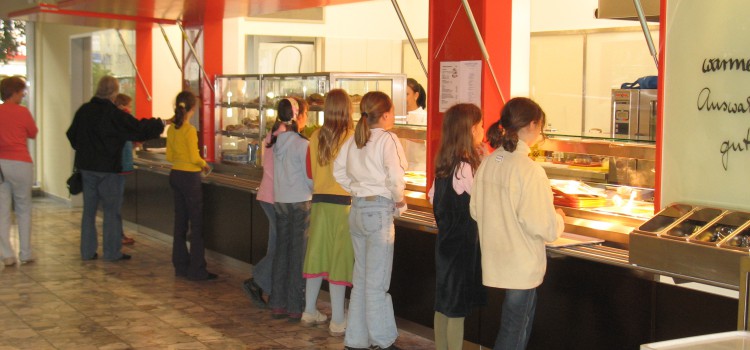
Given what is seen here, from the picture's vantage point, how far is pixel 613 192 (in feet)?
16.9

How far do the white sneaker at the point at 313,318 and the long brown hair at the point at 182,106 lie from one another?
2.10 m

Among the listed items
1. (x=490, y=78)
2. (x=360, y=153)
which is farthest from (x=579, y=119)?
(x=360, y=153)

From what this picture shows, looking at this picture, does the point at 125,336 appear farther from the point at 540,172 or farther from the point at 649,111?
the point at 649,111

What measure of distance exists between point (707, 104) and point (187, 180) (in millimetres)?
4498

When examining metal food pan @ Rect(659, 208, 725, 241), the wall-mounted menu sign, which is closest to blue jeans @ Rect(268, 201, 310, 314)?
the wall-mounted menu sign

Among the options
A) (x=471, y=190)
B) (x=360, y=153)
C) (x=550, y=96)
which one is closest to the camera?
(x=471, y=190)

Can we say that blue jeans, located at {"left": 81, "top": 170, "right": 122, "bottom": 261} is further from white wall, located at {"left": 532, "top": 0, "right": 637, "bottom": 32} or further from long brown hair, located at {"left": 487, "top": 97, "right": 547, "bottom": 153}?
long brown hair, located at {"left": 487, "top": 97, "right": 547, "bottom": 153}

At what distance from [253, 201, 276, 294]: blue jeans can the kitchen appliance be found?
8.50 ft

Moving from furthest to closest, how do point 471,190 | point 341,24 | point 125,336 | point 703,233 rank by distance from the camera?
point 341,24 → point 125,336 → point 471,190 → point 703,233

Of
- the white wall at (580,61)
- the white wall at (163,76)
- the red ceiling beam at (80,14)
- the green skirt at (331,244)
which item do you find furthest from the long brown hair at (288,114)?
the white wall at (163,76)

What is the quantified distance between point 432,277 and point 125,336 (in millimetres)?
1988

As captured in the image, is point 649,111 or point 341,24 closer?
point 649,111

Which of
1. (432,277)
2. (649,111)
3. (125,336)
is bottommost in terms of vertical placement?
(125,336)

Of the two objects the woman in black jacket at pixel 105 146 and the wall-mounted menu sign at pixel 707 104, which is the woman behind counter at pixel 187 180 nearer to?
the woman in black jacket at pixel 105 146
